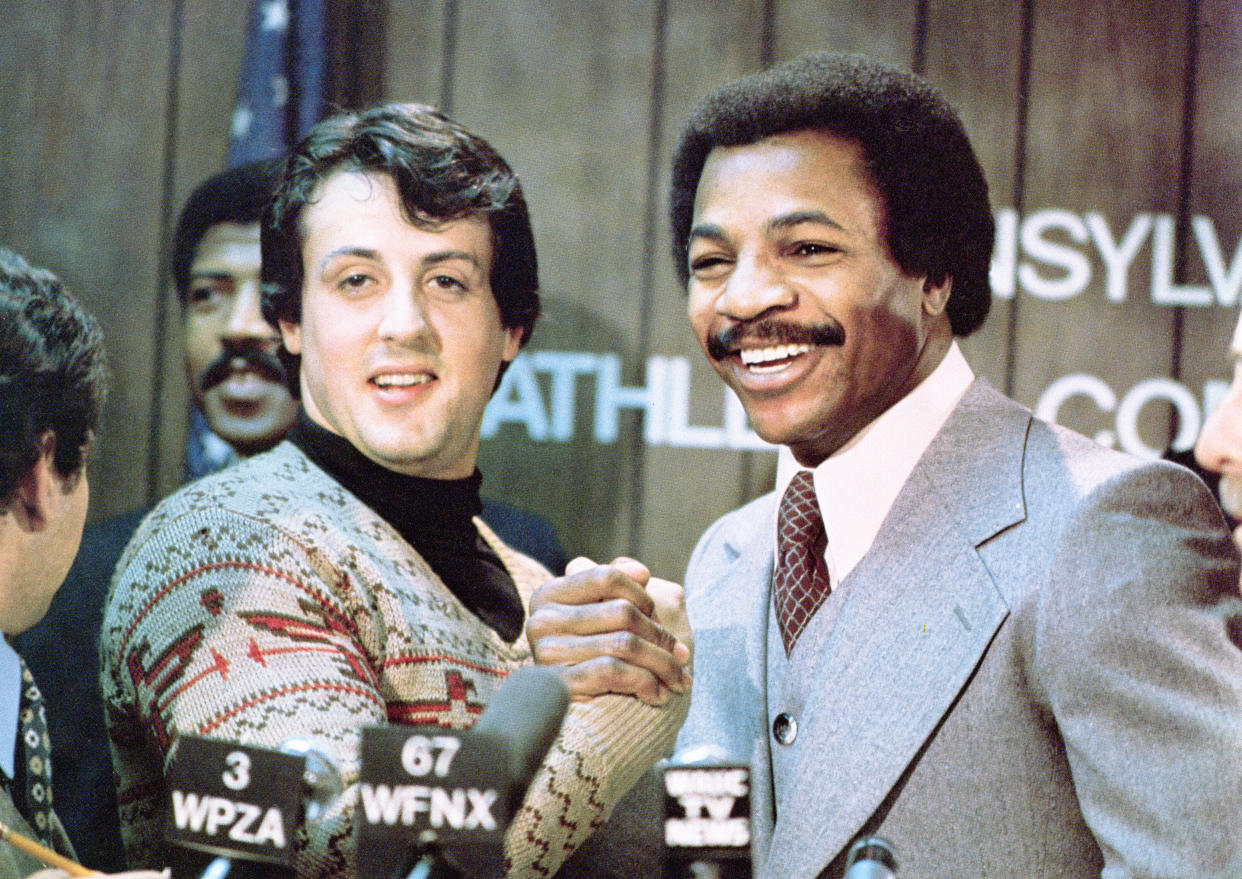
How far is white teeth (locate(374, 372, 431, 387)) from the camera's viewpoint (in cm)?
158

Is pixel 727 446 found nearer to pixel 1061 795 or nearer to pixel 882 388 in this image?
pixel 882 388

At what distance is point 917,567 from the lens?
1460 millimetres

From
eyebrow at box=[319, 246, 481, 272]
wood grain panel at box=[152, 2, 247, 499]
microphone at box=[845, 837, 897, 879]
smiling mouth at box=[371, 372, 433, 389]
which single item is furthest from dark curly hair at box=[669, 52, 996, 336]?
wood grain panel at box=[152, 2, 247, 499]

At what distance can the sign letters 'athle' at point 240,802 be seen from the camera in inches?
34.5

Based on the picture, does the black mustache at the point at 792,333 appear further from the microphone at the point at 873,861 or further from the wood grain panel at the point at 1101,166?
the wood grain panel at the point at 1101,166

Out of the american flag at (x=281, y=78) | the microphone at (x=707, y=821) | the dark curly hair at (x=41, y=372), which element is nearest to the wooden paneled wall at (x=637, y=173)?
the american flag at (x=281, y=78)

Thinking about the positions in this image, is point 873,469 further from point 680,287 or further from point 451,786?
point 680,287

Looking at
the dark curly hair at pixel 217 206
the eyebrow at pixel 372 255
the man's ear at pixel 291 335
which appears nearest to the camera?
the eyebrow at pixel 372 255

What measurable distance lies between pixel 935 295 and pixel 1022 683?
0.54m

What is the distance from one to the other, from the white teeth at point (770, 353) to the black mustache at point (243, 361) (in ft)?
3.70

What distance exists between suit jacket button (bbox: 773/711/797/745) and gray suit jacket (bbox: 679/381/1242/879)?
0.02 metres

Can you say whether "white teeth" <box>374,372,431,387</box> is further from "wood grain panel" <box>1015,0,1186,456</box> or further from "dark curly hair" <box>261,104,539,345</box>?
"wood grain panel" <box>1015,0,1186,456</box>

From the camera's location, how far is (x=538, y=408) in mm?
2549

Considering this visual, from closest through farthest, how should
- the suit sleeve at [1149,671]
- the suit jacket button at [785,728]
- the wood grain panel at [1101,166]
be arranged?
the suit sleeve at [1149,671], the suit jacket button at [785,728], the wood grain panel at [1101,166]
